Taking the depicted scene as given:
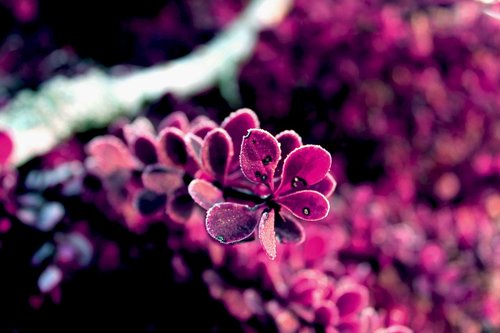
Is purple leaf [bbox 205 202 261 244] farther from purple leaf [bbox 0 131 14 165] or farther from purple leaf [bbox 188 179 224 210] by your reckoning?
purple leaf [bbox 0 131 14 165]

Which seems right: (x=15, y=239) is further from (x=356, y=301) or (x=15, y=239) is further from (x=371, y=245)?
(x=371, y=245)

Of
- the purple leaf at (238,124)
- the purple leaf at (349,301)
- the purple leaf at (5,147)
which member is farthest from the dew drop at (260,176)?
the purple leaf at (5,147)

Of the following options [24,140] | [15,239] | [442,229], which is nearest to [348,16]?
[442,229]

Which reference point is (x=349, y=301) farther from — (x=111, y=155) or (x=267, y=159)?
(x=111, y=155)

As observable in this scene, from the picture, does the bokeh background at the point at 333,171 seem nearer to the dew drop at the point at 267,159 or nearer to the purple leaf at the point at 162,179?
the purple leaf at the point at 162,179

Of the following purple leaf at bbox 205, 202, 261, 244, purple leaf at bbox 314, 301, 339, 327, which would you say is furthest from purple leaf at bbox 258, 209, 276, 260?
purple leaf at bbox 314, 301, 339, 327
